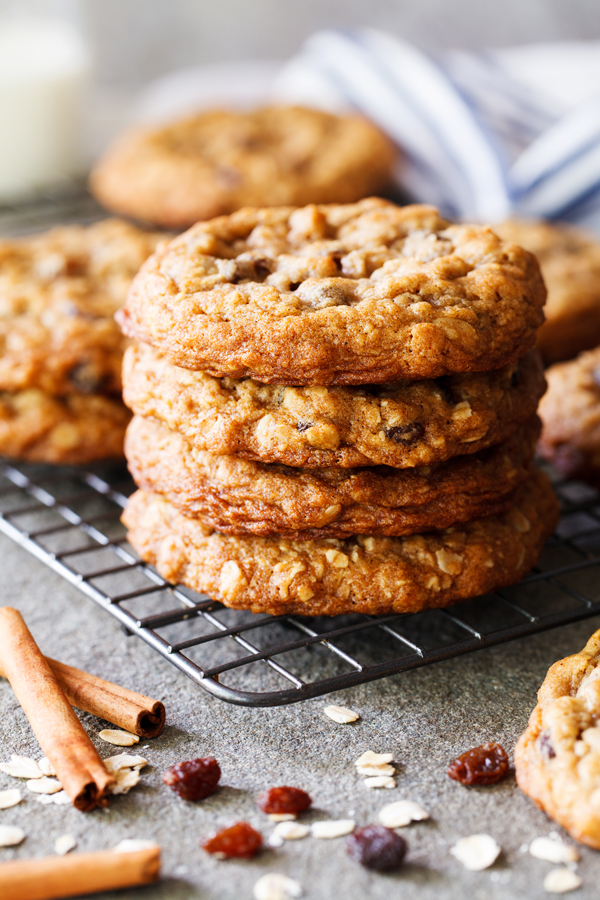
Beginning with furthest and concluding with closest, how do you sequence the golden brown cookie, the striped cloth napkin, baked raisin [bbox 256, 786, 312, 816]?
the striped cloth napkin → the golden brown cookie → baked raisin [bbox 256, 786, 312, 816]

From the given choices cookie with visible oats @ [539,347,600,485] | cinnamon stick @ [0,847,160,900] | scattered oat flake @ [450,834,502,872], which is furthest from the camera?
cookie with visible oats @ [539,347,600,485]

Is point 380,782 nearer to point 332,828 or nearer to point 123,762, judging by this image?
point 332,828

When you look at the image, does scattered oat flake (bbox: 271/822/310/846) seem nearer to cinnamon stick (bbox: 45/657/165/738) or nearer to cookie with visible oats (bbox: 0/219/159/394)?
cinnamon stick (bbox: 45/657/165/738)

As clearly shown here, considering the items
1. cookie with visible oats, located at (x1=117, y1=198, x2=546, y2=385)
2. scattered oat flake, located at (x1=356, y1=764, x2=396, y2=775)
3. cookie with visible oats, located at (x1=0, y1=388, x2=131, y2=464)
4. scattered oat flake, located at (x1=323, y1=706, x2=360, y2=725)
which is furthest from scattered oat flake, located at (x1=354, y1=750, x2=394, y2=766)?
cookie with visible oats, located at (x1=0, y1=388, x2=131, y2=464)

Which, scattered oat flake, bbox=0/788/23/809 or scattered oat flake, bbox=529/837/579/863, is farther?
scattered oat flake, bbox=0/788/23/809

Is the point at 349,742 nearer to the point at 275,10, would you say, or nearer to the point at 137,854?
the point at 137,854

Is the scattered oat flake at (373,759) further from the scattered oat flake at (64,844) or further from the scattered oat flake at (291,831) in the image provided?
the scattered oat flake at (64,844)

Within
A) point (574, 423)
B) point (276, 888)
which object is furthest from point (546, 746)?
point (574, 423)

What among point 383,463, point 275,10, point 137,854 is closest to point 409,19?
point 275,10
